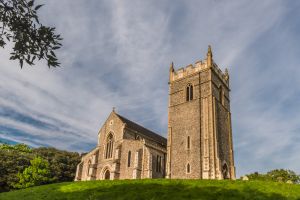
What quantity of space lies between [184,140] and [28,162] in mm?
32657

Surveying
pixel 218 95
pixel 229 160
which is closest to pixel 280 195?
pixel 229 160

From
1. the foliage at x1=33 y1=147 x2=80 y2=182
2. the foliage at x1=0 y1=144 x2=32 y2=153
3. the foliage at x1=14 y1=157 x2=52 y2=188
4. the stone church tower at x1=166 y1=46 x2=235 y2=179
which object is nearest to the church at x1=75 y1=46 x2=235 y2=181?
the stone church tower at x1=166 y1=46 x2=235 y2=179

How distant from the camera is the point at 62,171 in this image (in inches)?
2160

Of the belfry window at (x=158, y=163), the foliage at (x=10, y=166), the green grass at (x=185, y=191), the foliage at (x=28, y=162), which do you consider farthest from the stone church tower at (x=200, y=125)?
the foliage at (x=10, y=166)

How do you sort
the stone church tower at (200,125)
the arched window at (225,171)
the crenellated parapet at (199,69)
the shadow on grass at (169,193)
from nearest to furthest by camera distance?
the shadow on grass at (169,193)
the stone church tower at (200,125)
the arched window at (225,171)
the crenellated parapet at (199,69)

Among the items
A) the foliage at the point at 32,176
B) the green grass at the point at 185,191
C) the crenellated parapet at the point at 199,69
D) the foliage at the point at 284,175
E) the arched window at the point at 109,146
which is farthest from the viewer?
the foliage at the point at 284,175

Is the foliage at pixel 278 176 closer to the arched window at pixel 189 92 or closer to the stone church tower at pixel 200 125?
the stone church tower at pixel 200 125

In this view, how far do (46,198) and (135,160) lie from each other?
57.4 feet

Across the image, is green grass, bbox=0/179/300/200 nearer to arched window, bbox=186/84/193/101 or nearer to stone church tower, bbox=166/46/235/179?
stone church tower, bbox=166/46/235/179

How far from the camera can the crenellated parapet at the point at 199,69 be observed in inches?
1423

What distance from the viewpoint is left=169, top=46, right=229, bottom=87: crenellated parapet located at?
3614 cm

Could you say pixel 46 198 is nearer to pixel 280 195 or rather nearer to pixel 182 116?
pixel 280 195

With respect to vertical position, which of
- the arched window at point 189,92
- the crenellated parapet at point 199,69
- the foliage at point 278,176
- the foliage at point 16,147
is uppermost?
the crenellated parapet at point 199,69

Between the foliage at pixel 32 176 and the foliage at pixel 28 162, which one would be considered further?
the foliage at pixel 28 162
